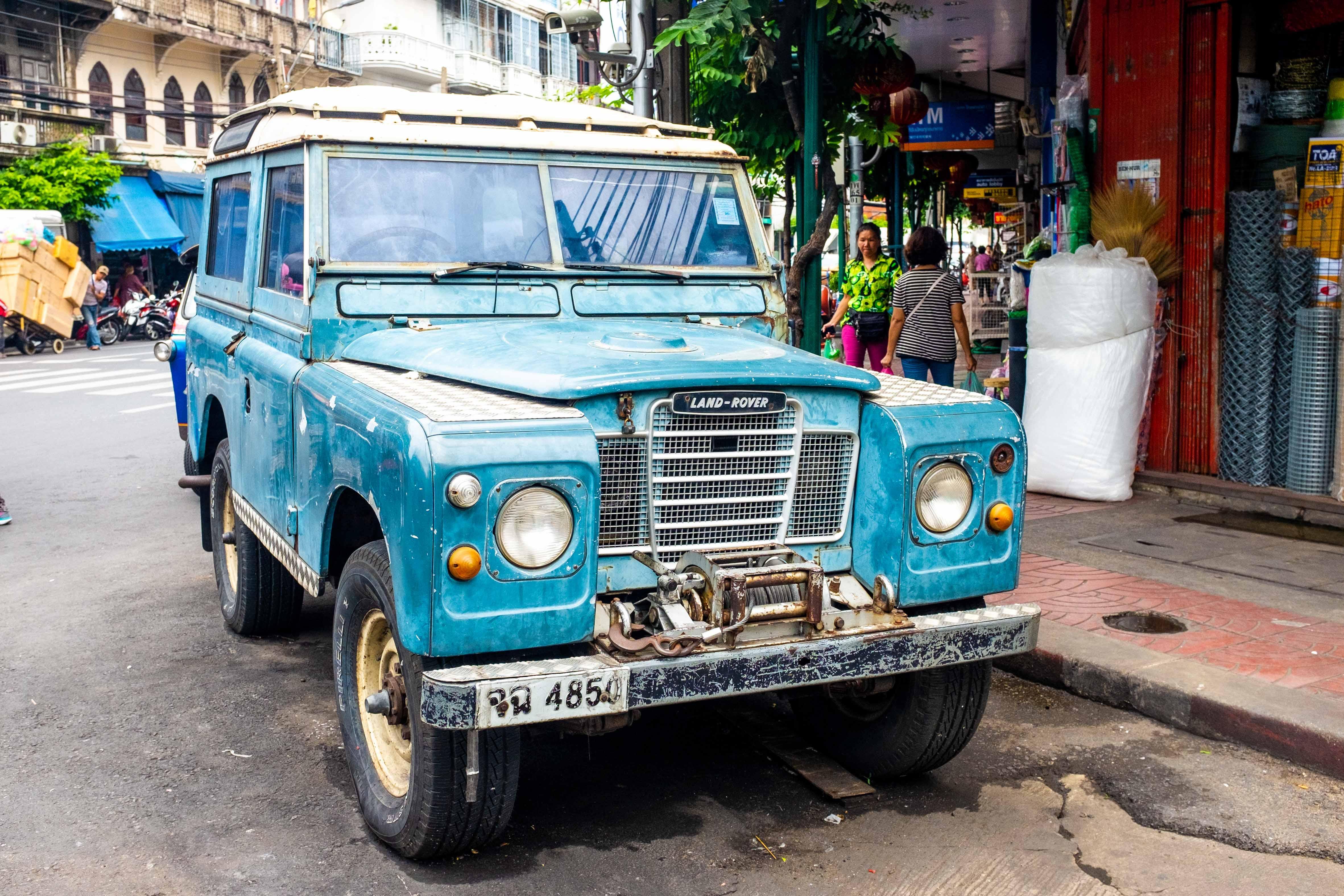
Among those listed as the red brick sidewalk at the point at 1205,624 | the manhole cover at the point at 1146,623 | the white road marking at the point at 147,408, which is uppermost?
the white road marking at the point at 147,408

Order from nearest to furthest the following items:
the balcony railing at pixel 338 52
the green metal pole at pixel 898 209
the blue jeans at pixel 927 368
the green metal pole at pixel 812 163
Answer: the green metal pole at pixel 812 163 → the blue jeans at pixel 927 368 → the green metal pole at pixel 898 209 → the balcony railing at pixel 338 52

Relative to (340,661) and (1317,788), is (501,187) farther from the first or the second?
(1317,788)

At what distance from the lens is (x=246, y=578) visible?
5520 millimetres

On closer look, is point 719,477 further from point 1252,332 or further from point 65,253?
point 65,253

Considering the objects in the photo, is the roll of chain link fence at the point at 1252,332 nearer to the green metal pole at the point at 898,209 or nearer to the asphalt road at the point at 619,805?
the asphalt road at the point at 619,805

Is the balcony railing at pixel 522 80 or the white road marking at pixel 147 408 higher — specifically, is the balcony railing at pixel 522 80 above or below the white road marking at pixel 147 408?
above

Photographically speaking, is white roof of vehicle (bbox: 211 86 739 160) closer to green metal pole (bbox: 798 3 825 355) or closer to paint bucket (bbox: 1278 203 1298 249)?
green metal pole (bbox: 798 3 825 355)

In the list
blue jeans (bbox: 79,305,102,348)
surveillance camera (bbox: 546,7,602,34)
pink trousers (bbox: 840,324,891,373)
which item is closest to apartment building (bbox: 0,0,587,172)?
blue jeans (bbox: 79,305,102,348)

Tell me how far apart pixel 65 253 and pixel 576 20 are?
1590cm

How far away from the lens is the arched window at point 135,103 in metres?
32.6

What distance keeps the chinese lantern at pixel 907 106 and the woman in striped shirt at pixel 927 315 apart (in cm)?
428

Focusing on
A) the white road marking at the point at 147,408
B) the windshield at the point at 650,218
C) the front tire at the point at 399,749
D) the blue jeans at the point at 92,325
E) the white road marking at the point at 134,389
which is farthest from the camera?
the blue jeans at the point at 92,325

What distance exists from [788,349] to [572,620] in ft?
4.52

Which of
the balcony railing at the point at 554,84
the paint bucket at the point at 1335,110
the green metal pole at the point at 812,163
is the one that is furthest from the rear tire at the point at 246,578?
the balcony railing at the point at 554,84
